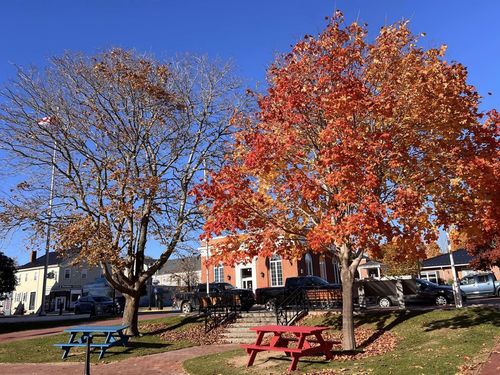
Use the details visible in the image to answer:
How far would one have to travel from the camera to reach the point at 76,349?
51.7ft

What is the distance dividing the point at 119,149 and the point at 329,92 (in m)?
10.3

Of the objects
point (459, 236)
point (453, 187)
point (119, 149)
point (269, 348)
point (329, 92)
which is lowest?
point (269, 348)

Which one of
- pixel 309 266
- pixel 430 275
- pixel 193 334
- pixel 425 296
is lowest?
pixel 193 334

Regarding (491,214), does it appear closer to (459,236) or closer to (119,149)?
(459,236)

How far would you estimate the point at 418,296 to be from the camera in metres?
23.6

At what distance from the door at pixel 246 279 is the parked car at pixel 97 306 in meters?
12.0

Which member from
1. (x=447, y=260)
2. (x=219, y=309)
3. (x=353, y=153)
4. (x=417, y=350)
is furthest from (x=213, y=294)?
(x=447, y=260)

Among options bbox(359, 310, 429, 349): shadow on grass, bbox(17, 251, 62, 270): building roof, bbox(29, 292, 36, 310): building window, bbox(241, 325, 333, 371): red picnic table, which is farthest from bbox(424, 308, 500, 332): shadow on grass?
bbox(29, 292, 36, 310): building window

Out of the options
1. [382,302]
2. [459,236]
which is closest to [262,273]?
[382,302]

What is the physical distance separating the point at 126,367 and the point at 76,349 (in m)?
4.71

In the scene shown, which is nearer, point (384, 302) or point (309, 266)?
point (384, 302)

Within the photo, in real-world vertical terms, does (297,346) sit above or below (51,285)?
below

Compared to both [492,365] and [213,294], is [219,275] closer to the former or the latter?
[213,294]

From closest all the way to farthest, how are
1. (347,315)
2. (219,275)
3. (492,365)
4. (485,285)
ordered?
1. (492,365)
2. (347,315)
3. (485,285)
4. (219,275)
